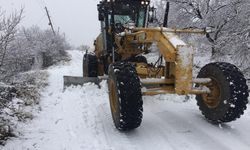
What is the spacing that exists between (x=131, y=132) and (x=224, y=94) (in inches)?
72.4

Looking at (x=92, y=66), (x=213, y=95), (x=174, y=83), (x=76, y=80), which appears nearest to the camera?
(x=174, y=83)

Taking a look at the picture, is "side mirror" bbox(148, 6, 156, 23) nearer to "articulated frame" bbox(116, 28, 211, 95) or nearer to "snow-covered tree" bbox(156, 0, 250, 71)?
"snow-covered tree" bbox(156, 0, 250, 71)

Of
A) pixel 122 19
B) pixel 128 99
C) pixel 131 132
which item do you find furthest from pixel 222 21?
pixel 128 99

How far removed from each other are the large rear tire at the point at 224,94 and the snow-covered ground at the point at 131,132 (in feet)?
0.79

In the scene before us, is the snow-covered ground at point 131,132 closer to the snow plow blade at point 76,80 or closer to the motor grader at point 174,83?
the motor grader at point 174,83

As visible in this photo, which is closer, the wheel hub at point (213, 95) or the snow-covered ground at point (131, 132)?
the snow-covered ground at point (131, 132)

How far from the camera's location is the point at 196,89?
24.6 feet

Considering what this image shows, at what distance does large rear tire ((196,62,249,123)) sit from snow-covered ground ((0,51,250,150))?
24 centimetres

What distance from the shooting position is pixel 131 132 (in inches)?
281

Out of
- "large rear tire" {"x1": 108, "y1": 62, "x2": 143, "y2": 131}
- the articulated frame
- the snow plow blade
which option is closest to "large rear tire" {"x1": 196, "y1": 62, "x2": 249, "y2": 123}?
the articulated frame

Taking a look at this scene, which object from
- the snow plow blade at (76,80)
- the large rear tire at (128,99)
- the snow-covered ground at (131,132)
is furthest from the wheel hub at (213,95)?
the snow plow blade at (76,80)

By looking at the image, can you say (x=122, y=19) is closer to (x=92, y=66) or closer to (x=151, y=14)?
(x=151, y=14)

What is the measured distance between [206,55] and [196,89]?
13177mm

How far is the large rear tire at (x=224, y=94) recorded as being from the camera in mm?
7168
